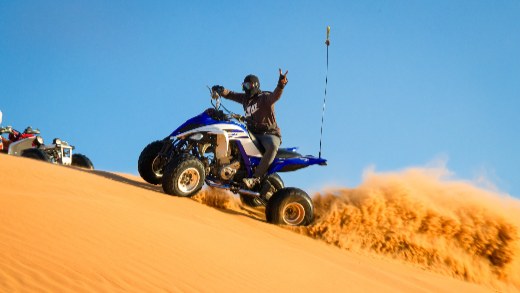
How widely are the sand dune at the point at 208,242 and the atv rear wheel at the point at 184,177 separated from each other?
261 millimetres

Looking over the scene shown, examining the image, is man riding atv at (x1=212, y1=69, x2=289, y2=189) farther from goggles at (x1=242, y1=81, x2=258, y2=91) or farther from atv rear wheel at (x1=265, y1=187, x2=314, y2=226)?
atv rear wheel at (x1=265, y1=187, x2=314, y2=226)

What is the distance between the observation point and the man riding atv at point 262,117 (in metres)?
8.11

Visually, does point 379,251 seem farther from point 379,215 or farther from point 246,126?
point 246,126

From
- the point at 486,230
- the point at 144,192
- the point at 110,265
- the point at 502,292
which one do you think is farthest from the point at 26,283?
the point at 486,230

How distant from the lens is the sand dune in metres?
3.81

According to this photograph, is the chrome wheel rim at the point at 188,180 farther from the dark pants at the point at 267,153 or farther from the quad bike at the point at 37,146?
the quad bike at the point at 37,146

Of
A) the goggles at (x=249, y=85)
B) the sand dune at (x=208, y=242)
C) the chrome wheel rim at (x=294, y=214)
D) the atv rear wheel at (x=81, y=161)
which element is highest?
the goggles at (x=249, y=85)

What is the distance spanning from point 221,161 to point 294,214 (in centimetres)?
146

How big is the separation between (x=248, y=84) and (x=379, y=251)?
11.1ft

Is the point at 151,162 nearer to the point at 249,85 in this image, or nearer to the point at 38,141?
the point at 249,85

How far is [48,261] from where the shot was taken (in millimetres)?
3701

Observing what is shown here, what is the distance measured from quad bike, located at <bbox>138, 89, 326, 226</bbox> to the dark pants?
0.12 meters

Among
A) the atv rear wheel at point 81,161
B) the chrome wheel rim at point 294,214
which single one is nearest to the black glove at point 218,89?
the chrome wheel rim at point 294,214

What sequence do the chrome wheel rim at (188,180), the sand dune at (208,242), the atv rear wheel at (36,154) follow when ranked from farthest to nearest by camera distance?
1. the atv rear wheel at (36,154)
2. the chrome wheel rim at (188,180)
3. the sand dune at (208,242)
